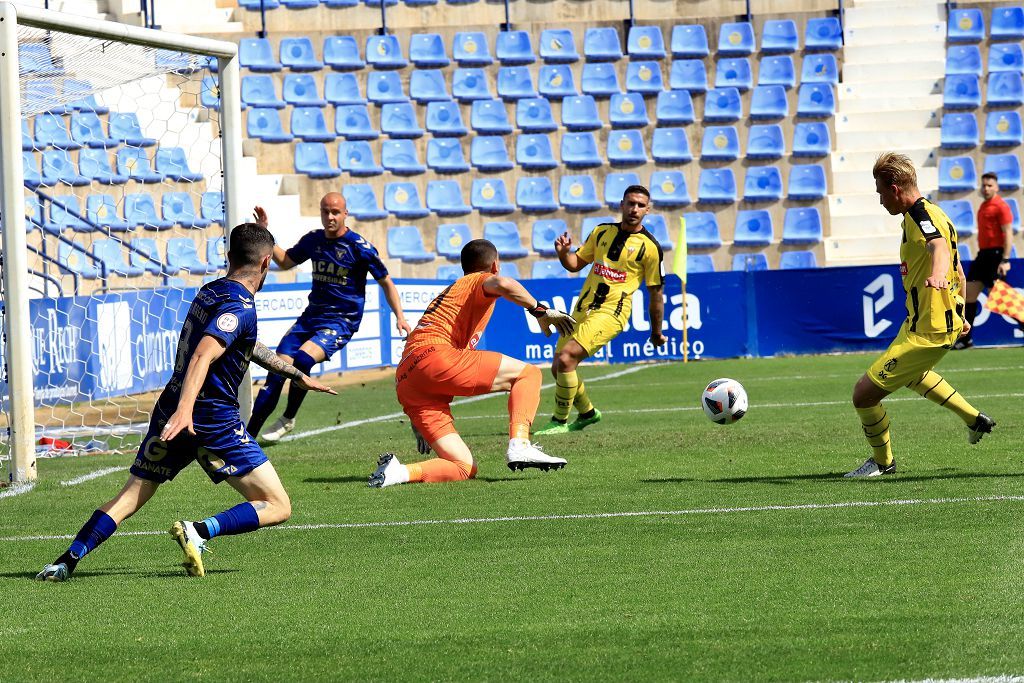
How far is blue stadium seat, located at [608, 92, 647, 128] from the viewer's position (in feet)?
88.9

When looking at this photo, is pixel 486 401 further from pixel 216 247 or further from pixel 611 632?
pixel 611 632

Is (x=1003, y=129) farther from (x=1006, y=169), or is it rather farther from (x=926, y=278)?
(x=926, y=278)

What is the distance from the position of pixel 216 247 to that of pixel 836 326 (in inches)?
455

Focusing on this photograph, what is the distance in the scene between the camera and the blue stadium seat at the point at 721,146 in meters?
26.6

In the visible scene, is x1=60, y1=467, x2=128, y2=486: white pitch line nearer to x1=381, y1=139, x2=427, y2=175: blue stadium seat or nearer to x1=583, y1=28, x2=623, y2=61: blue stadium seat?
x1=381, y1=139, x2=427, y2=175: blue stadium seat

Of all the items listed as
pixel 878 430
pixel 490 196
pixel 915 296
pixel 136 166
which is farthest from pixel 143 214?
pixel 490 196

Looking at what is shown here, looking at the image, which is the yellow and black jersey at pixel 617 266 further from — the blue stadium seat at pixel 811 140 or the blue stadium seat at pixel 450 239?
the blue stadium seat at pixel 811 140

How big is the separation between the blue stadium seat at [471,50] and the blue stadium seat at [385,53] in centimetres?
105

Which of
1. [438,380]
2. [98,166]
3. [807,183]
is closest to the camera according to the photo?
[438,380]

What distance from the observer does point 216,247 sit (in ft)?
46.9

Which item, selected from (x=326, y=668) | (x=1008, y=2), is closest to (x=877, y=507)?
(x=326, y=668)

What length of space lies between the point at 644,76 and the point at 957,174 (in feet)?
20.3

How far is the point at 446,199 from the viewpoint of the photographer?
87.1ft

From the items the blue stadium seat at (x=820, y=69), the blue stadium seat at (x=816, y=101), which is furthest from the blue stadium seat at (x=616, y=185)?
the blue stadium seat at (x=820, y=69)
